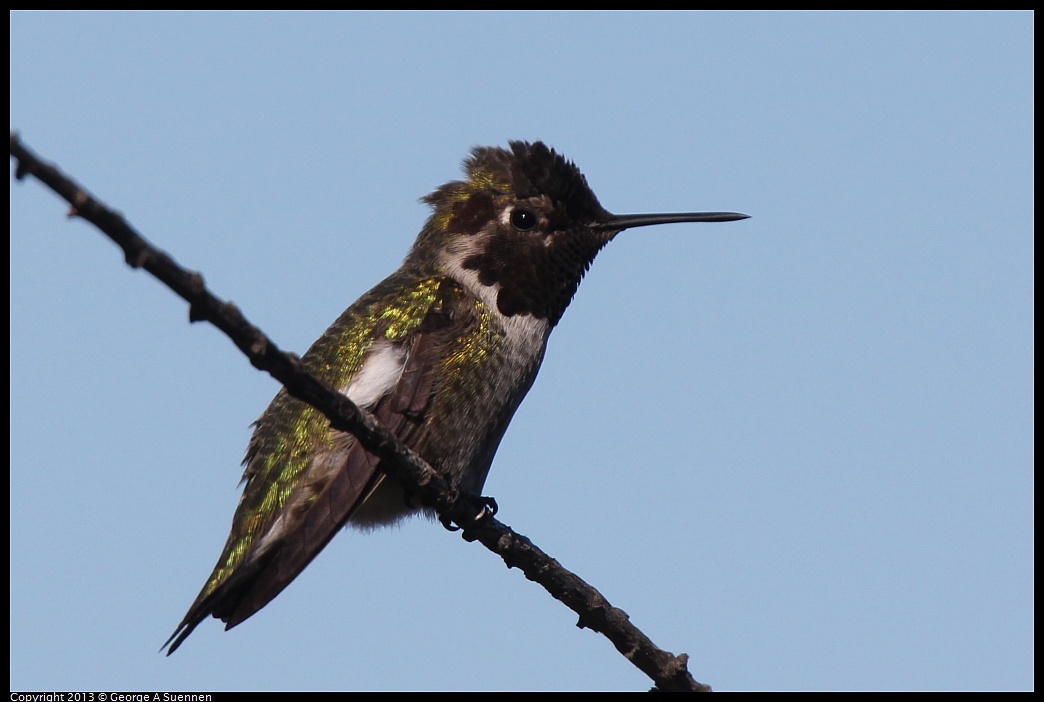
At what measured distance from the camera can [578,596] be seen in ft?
14.8

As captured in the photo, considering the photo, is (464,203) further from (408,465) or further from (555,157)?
(408,465)

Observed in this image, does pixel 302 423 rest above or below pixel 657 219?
below

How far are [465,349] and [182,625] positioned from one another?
1.97 metres

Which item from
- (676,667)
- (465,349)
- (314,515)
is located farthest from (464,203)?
(676,667)

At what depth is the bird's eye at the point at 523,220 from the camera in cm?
675

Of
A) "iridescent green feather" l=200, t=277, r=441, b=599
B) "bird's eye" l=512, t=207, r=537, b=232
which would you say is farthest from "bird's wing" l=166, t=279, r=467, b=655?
"bird's eye" l=512, t=207, r=537, b=232

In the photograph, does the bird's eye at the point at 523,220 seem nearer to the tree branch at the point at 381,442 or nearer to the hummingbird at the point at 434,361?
the hummingbird at the point at 434,361

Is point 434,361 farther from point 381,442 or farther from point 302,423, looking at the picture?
point 381,442

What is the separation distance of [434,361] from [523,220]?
128 cm

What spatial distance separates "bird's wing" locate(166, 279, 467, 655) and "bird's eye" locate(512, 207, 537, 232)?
25.2 inches

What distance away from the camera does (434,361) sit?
593 centimetres

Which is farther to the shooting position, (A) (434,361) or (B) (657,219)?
(B) (657,219)

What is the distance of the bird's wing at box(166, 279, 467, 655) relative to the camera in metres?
5.37

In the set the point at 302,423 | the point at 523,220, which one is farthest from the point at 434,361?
the point at 523,220
